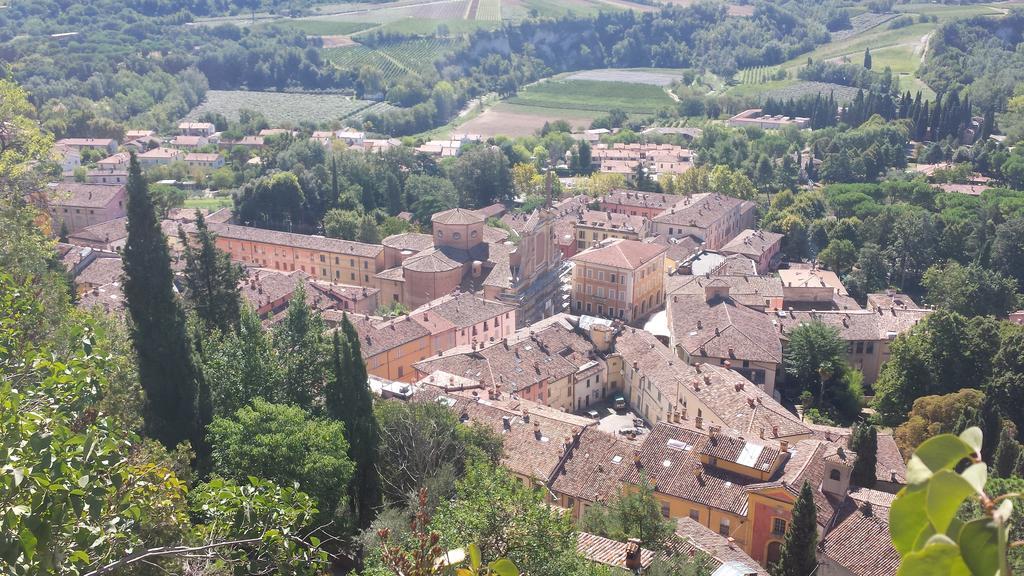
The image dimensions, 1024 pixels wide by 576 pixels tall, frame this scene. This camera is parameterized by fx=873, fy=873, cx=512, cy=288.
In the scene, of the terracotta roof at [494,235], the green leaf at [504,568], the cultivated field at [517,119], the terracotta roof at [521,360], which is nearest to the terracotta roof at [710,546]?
the terracotta roof at [521,360]

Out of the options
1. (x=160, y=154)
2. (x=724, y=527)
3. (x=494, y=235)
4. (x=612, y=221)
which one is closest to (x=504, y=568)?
(x=724, y=527)

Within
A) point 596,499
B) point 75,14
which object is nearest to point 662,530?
point 596,499

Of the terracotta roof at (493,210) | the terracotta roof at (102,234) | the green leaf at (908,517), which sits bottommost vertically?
the terracotta roof at (493,210)

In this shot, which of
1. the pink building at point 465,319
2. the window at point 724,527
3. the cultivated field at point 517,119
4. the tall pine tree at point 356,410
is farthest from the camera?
the cultivated field at point 517,119

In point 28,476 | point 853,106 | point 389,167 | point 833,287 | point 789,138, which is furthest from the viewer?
point 853,106

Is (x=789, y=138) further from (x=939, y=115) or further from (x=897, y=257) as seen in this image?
(x=897, y=257)

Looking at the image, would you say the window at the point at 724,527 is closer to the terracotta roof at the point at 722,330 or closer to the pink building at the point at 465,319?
the terracotta roof at the point at 722,330
